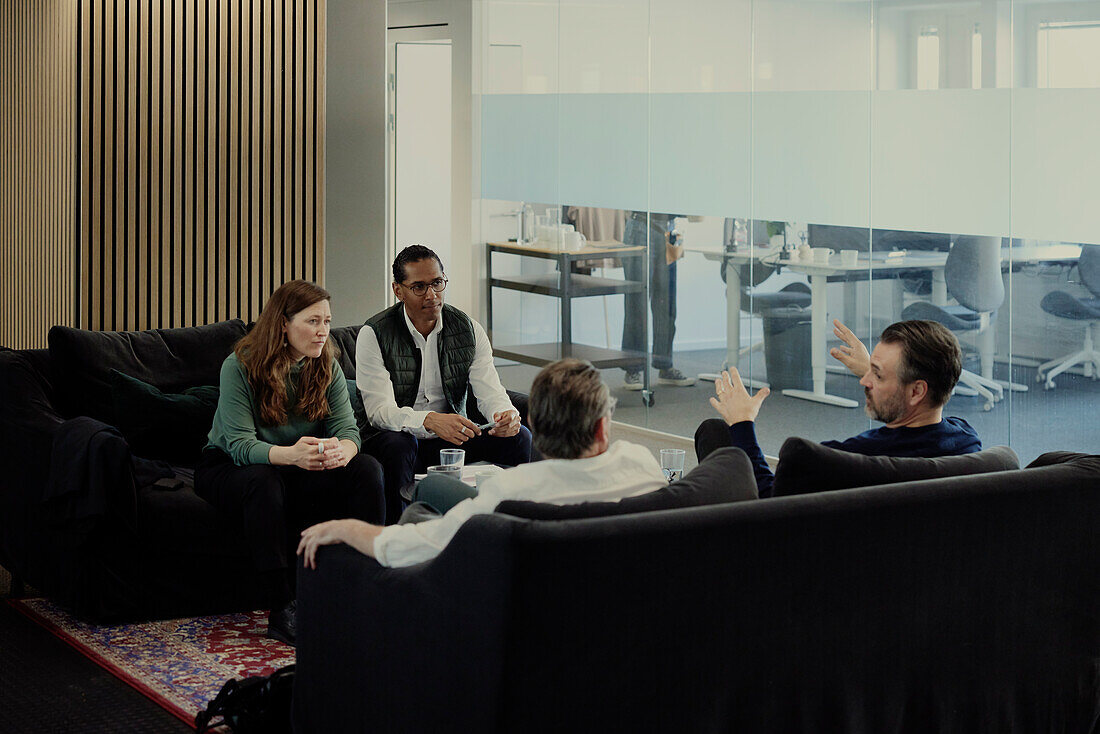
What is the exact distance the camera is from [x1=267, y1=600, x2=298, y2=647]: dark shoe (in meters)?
3.94

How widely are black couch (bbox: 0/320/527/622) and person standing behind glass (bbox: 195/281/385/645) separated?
141mm

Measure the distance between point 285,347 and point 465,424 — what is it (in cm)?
70

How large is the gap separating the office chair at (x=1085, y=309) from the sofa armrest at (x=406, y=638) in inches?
149

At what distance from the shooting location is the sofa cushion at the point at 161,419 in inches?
179

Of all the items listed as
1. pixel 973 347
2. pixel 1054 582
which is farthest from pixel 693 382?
pixel 1054 582

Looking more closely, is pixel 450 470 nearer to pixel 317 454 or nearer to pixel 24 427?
pixel 317 454

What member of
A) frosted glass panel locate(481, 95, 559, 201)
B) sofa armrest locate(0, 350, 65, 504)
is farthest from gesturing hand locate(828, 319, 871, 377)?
frosted glass panel locate(481, 95, 559, 201)

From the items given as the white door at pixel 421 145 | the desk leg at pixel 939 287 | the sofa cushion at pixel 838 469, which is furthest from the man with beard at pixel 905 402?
the white door at pixel 421 145

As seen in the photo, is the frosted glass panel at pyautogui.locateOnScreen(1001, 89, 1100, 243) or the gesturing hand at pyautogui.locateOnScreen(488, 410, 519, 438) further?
the frosted glass panel at pyautogui.locateOnScreen(1001, 89, 1100, 243)

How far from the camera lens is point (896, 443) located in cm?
327

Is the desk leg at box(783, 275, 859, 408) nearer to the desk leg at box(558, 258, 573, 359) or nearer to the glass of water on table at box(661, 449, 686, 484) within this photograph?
the desk leg at box(558, 258, 573, 359)

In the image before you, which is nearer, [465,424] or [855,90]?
[465,424]

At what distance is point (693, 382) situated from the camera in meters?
7.40

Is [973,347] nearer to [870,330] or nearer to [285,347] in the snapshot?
[870,330]
